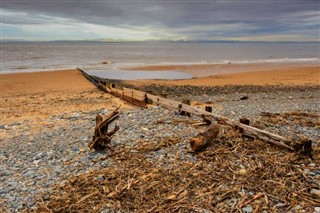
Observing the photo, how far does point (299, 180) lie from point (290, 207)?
2.97ft

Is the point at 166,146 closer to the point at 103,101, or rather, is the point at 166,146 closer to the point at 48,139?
the point at 48,139

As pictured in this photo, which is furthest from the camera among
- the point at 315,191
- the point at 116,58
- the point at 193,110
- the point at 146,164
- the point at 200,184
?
the point at 116,58

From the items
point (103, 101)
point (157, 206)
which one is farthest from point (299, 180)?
point (103, 101)

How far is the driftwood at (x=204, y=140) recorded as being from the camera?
6602mm

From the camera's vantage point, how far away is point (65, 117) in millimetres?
11188

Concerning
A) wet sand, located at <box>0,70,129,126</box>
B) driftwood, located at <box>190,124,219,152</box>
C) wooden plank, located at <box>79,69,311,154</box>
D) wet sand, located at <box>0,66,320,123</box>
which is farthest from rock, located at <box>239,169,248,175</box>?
wet sand, located at <box>0,66,320,123</box>

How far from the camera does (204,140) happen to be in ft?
21.9

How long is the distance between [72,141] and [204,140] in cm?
351

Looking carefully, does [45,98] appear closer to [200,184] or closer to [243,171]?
[200,184]

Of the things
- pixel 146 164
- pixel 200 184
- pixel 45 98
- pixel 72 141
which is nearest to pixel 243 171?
pixel 200 184

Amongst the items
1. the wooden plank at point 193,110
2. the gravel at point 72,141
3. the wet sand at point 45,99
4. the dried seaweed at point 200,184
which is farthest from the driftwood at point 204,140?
the wet sand at point 45,99

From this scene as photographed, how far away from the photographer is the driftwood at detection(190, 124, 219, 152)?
6.60 meters

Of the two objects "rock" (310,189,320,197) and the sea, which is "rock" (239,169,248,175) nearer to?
"rock" (310,189,320,197)

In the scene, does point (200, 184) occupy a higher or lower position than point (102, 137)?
lower
